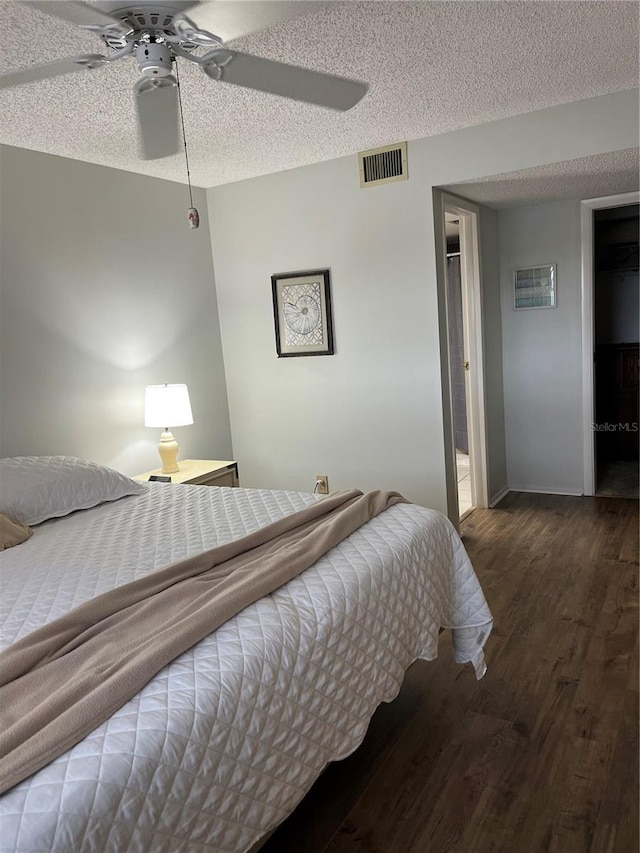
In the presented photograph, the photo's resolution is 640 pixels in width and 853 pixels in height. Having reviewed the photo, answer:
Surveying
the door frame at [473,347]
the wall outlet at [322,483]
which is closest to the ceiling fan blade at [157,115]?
the door frame at [473,347]

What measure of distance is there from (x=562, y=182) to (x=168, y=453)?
2.78 meters

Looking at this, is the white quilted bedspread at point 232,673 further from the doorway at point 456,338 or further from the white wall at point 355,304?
the doorway at point 456,338

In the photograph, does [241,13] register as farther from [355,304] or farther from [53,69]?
[355,304]

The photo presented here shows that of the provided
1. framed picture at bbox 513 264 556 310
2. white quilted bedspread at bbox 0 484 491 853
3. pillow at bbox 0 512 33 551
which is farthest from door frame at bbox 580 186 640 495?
pillow at bbox 0 512 33 551

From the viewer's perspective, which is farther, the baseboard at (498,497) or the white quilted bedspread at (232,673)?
the baseboard at (498,497)

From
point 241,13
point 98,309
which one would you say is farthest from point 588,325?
point 241,13

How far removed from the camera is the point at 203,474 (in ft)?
11.8

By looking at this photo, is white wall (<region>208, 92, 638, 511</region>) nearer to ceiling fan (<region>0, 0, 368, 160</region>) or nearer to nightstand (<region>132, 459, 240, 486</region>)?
nightstand (<region>132, 459, 240, 486</region>)

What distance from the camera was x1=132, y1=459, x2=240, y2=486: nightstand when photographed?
354 centimetres

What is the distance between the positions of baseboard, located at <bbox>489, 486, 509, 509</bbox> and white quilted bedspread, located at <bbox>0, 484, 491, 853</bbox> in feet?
7.83

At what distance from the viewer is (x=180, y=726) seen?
1253mm

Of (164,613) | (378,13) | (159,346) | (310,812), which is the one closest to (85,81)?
(378,13)

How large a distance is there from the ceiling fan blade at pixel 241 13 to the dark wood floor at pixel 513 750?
2163 mm

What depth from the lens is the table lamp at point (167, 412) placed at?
11.6 feet
